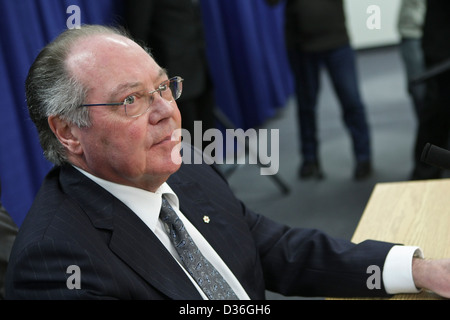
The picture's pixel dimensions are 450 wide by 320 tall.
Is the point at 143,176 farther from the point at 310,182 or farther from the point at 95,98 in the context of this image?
the point at 310,182

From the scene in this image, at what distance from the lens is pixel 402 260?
135 centimetres

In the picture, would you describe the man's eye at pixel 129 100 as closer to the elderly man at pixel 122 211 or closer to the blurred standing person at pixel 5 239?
the elderly man at pixel 122 211

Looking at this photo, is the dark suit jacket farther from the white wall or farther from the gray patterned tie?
the white wall

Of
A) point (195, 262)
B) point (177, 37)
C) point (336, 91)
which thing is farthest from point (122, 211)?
point (336, 91)

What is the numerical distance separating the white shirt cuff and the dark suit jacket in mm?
33

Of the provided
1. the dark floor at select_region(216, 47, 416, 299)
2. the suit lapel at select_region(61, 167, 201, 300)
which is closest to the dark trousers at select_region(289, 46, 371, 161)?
the dark floor at select_region(216, 47, 416, 299)

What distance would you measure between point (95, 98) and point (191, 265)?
1.34 ft

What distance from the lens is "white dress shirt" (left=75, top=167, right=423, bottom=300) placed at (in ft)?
4.27

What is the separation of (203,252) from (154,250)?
0.17 meters

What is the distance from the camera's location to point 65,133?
1.33 metres

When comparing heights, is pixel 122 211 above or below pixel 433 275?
above

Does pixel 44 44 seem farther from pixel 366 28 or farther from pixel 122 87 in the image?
pixel 366 28
